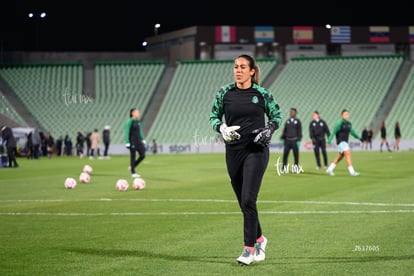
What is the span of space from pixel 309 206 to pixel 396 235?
196 inches

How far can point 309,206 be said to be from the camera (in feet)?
55.1

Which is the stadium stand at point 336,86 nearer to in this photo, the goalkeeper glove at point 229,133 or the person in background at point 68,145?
the person in background at point 68,145

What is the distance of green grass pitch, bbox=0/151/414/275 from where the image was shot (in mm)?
9484

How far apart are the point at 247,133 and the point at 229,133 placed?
35 cm

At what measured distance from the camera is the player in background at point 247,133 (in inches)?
385

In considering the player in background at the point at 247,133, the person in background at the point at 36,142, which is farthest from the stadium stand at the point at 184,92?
the player in background at the point at 247,133

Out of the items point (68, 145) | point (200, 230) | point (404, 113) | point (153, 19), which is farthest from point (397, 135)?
point (200, 230)

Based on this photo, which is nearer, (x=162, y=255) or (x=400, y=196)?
(x=162, y=255)

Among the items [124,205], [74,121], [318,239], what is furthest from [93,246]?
[74,121]

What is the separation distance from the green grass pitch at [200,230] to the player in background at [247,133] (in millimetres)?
690

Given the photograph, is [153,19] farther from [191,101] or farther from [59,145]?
[59,145]

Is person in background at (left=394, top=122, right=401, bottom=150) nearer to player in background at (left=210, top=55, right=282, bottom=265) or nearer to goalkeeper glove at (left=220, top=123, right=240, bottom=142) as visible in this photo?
player in background at (left=210, top=55, right=282, bottom=265)

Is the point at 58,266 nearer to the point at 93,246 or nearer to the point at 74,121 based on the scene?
the point at 93,246

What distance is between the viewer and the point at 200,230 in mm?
12930
